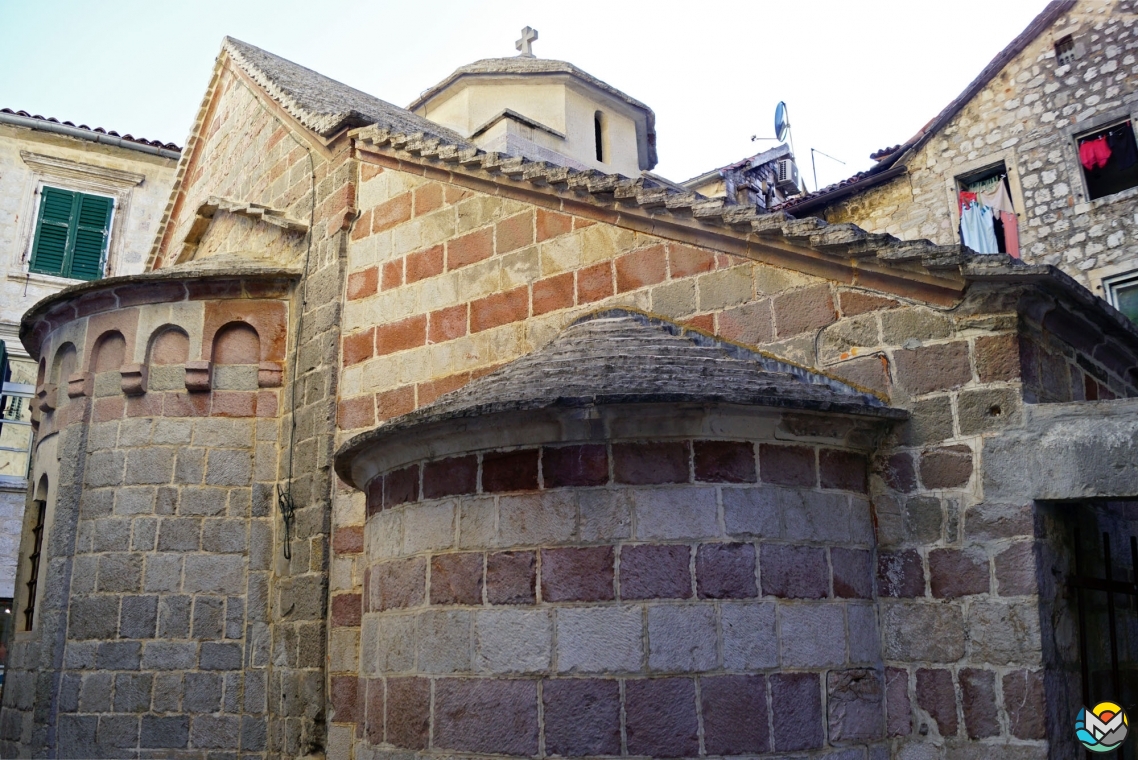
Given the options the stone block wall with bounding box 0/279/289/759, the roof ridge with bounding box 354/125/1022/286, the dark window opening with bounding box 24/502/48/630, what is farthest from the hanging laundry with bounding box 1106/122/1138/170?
the dark window opening with bounding box 24/502/48/630

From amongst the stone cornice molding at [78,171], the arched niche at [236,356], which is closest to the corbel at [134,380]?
the arched niche at [236,356]

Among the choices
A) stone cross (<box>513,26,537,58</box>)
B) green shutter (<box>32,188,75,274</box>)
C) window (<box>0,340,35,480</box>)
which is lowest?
window (<box>0,340,35,480</box>)

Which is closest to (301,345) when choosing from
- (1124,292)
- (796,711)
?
(796,711)

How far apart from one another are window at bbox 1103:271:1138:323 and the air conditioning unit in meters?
7.45

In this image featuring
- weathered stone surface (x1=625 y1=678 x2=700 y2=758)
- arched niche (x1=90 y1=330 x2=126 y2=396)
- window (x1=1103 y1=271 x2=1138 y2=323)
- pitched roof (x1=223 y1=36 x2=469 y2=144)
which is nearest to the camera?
weathered stone surface (x1=625 y1=678 x2=700 y2=758)

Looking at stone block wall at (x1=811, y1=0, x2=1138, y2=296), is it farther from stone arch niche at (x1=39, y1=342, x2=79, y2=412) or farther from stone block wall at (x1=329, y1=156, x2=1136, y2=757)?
stone arch niche at (x1=39, y1=342, x2=79, y2=412)

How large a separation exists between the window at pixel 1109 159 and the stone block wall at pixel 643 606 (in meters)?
8.65

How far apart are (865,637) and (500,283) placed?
3086 mm

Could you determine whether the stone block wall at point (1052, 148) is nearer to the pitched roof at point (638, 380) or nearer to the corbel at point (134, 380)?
the pitched roof at point (638, 380)

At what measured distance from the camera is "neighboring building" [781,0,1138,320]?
36.1 ft

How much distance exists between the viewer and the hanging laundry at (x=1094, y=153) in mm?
11164

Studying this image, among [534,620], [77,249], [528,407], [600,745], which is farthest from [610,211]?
[77,249]

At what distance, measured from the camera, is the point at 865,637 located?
434 cm

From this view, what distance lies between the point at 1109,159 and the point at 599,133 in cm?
758
